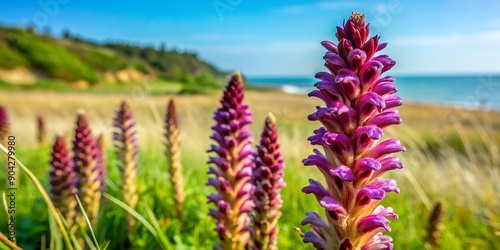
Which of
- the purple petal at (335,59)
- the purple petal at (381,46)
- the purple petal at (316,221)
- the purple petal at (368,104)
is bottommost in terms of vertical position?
the purple petal at (316,221)

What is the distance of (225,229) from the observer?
8.96 ft

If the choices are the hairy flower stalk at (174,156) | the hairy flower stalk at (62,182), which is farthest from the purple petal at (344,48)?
the hairy flower stalk at (174,156)

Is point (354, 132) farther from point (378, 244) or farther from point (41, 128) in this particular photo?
point (41, 128)

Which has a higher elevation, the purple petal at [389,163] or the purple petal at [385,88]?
the purple petal at [385,88]

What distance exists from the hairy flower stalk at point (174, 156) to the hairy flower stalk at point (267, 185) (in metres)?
2.12

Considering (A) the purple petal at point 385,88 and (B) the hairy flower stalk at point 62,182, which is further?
(B) the hairy flower stalk at point 62,182

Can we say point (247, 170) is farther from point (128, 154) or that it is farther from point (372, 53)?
point (128, 154)

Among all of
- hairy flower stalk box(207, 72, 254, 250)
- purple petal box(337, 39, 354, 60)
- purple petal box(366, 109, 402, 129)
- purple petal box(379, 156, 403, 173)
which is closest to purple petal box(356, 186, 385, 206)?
purple petal box(379, 156, 403, 173)

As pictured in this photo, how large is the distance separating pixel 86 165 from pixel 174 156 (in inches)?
40.9

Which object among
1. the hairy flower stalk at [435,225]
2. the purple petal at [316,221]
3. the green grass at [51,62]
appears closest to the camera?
the purple petal at [316,221]

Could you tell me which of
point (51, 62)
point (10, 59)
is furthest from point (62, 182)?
point (51, 62)

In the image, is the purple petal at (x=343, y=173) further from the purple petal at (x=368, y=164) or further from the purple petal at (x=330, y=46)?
the purple petal at (x=330, y=46)

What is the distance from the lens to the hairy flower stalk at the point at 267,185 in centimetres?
248

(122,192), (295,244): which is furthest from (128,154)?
(295,244)
